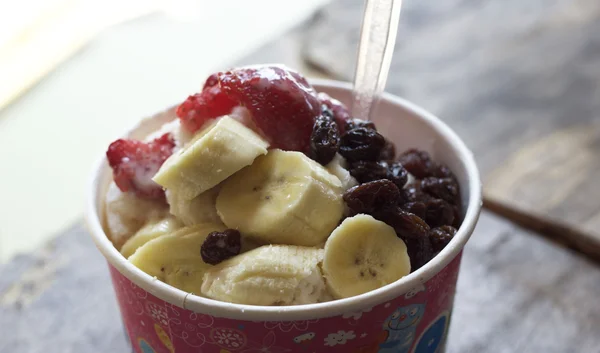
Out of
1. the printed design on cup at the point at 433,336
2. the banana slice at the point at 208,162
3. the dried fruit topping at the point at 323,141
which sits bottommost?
the printed design on cup at the point at 433,336

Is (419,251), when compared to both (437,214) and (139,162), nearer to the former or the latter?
(437,214)

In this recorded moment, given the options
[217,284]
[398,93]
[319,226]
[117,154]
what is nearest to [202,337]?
[217,284]

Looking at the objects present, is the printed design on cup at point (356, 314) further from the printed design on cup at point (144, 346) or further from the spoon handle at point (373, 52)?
the spoon handle at point (373, 52)

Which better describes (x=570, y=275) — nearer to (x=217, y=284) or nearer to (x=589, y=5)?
(x=217, y=284)

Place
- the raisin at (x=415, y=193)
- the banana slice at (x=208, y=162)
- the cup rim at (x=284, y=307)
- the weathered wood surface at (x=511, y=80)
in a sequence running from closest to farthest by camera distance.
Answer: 1. the cup rim at (x=284, y=307)
2. the banana slice at (x=208, y=162)
3. the raisin at (x=415, y=193)
4. the weathered wood surface at (x=511, y=80)

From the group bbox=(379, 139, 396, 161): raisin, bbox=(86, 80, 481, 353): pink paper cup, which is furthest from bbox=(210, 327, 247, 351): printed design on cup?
bbox=(379, 139, 396, 161): raisin

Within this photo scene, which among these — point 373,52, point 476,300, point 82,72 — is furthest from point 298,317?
point 82,72

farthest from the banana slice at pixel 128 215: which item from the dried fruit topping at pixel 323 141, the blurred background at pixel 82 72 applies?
the blurred background at pixel 82 72
